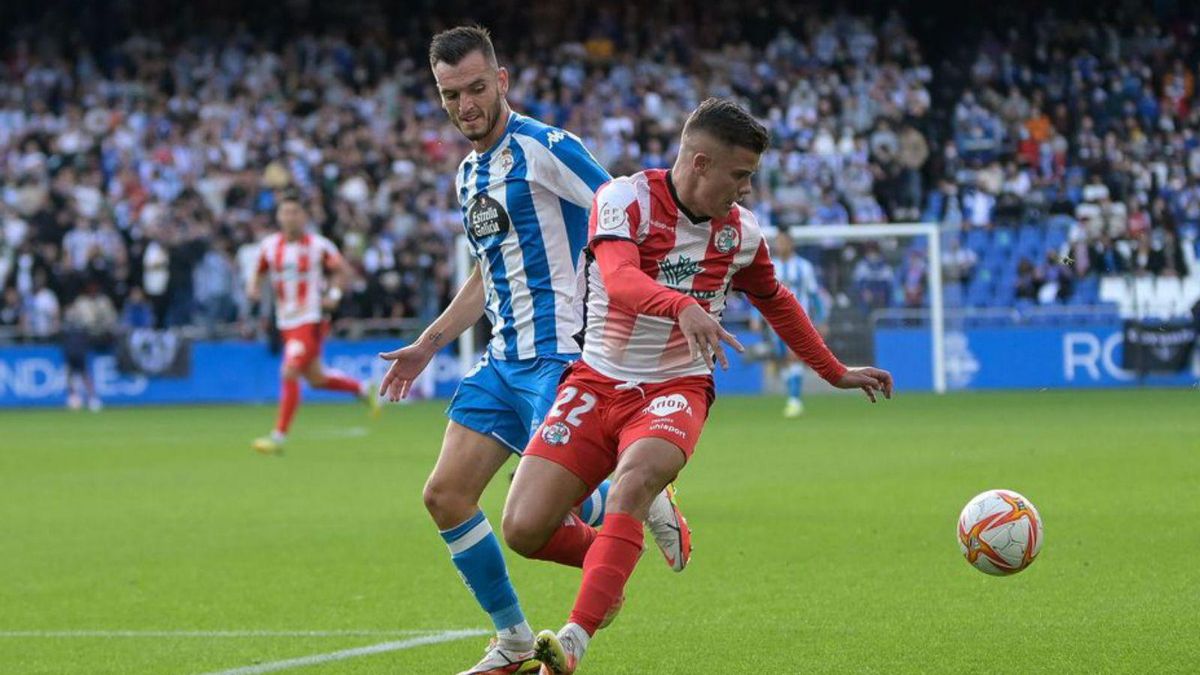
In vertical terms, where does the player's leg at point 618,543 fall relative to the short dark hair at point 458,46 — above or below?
below

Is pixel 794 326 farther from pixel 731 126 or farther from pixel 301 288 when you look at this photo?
pixel 301 288

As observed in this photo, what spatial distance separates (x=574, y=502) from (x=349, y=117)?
85.5ft

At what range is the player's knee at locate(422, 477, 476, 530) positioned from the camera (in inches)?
243

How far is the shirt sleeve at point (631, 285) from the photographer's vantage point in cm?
538

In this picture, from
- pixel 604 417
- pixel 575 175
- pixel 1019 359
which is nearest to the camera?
pixel 604 417

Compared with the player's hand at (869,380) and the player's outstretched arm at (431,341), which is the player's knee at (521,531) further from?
the player's hand at (869,380)

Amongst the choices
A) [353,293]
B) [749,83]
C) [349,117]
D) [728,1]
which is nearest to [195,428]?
[353,293]

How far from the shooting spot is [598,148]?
2941 cm

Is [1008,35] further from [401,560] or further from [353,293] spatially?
[401,560]

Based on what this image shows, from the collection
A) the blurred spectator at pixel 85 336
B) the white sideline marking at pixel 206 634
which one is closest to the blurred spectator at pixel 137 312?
the blurred spectator at pixel 85 336

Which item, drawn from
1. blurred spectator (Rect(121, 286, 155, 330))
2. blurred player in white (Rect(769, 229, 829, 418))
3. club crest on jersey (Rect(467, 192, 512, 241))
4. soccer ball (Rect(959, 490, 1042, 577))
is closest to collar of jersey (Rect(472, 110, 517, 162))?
club crest on jersey (Rect(467, 192, 512, 241))

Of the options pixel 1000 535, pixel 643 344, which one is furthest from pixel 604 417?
pixel 1000 535

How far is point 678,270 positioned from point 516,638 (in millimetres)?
1319

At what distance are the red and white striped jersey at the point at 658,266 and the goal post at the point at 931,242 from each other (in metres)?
19.2
